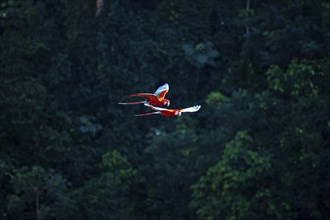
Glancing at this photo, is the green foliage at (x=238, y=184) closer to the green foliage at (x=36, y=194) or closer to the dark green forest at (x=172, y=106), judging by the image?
the dark green forest at (x=172, y=106)

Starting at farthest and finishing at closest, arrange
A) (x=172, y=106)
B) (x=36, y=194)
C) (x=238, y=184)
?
(x=172, y=106) → (x=238, y=184) → (x=36, y=194)

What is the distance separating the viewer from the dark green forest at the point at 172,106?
14773mm

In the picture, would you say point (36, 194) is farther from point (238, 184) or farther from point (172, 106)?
point (172, 106)

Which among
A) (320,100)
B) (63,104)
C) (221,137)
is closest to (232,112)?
(221,137)

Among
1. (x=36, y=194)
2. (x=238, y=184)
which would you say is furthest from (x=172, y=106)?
(x=36, y=194)

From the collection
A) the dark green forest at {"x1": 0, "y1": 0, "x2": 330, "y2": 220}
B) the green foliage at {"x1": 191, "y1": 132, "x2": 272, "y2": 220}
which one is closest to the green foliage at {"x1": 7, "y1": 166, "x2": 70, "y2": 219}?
the dark green forest at {"x1": 0, "y1": 0, "x2": 330, "y2": 220}

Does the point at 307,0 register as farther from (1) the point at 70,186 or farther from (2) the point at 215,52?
(1) the point at 70,186

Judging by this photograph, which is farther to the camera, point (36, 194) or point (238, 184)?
point (238, 184)

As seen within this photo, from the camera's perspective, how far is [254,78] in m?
16.1

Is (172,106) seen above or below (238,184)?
above

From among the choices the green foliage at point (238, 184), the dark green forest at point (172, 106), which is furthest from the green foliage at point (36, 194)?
the green foliage at point (238, 184)

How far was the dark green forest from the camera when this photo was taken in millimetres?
14773

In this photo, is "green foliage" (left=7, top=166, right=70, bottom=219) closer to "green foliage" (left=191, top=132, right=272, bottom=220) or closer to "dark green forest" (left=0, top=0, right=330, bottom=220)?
"dark green forest" (left=0, top=0, right=330, bottom=220)

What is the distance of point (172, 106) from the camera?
55.4 ft
